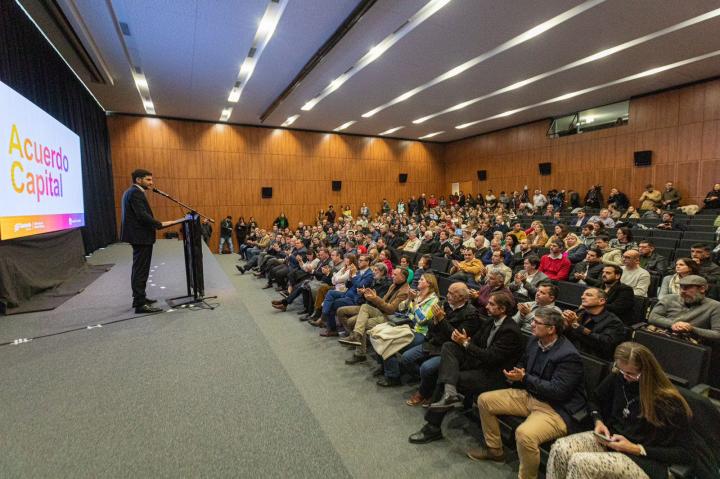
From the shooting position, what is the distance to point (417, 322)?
3145 mm

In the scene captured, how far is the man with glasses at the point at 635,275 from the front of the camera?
356 centimetres

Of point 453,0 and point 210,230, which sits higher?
point 453,0

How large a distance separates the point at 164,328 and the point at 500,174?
47.6ft

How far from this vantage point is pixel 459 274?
183 inches

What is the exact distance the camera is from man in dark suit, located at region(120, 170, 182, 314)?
11.0ft

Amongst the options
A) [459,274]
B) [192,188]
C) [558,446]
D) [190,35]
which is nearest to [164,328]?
[558,446]

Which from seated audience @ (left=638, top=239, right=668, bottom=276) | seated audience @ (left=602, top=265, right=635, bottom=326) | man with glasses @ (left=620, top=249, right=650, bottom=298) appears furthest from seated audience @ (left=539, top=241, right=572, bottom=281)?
seated audience @ (left=602, top=265, right=635, bottom=326)

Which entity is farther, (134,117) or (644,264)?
(134,117)

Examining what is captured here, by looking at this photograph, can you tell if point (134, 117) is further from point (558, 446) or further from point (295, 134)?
point (558, 446)

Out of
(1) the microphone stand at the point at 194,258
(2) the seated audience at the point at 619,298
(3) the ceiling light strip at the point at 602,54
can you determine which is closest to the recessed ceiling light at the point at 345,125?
(3) the ceiling light strip at the point at 602,54

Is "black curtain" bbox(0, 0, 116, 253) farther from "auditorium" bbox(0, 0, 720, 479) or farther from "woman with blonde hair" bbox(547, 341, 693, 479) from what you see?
"woman with blonde hair" bbox(547, 341, 693, 479)

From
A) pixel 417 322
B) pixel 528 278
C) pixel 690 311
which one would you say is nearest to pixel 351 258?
pixel 417 322

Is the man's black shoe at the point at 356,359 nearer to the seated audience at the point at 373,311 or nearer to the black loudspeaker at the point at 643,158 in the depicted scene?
the seated audience at the point at 373,311

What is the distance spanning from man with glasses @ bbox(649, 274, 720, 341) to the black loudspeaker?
391 inches
